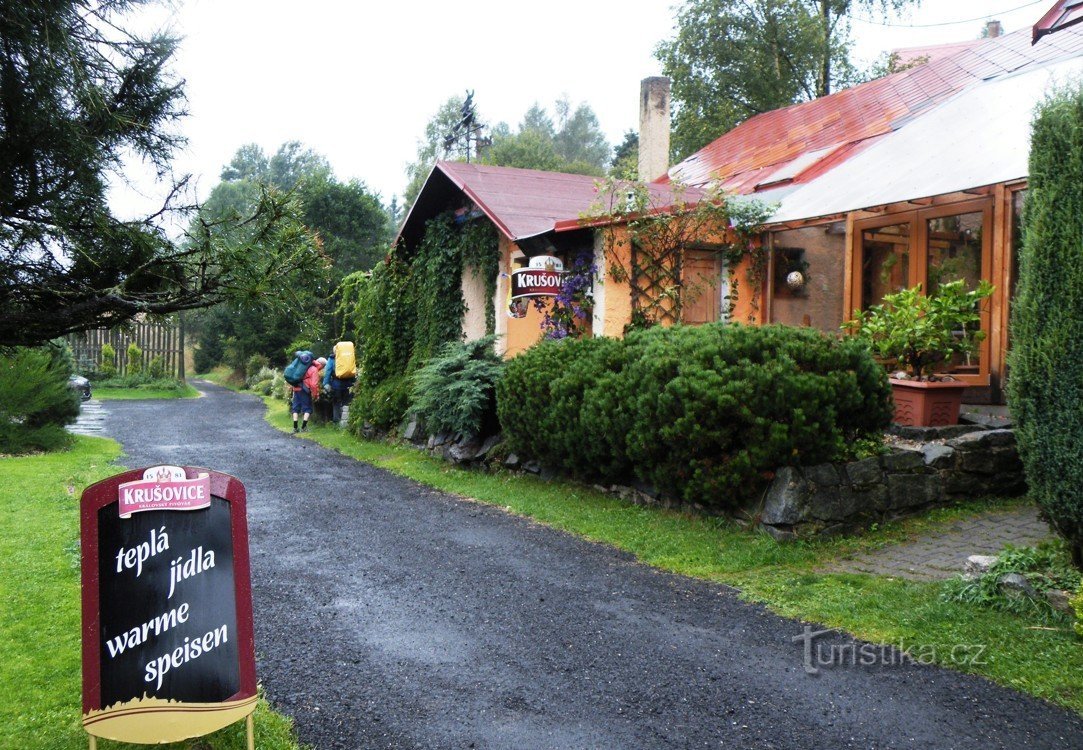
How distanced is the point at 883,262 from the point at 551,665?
8.70 meters

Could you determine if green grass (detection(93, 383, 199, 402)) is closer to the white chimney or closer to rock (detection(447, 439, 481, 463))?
the white chimney

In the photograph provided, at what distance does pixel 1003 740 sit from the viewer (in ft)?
11.3

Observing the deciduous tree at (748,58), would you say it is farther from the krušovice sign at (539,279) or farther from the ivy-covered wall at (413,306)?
the krušovice sign at (539,279)

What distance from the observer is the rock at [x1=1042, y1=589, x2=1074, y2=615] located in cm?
469

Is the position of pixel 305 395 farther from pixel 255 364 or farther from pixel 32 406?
pixel 255 364

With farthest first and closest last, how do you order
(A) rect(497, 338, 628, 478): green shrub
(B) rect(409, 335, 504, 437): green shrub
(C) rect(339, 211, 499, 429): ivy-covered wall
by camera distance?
(C) rect(339, 211, 499, 429): ivy-covered wall, (B) rect(409, 335, 504, 437): green shrub, (A) rect(497, 338, 628, 478): green shrub

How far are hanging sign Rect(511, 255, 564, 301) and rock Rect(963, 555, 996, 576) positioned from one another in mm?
6836

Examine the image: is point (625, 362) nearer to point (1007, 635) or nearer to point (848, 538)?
point (848, 538)

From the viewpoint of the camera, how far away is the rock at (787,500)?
21.6 ft

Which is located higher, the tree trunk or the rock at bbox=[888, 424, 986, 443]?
the tree trunk

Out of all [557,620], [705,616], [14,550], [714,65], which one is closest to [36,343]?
[557,620]

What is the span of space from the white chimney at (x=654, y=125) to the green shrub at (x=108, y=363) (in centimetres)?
1983

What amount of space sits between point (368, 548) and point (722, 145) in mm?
13778

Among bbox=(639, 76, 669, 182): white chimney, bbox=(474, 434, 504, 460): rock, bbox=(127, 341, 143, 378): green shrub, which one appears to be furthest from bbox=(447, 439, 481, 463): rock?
bbox=(127, 341, 143, 378): green shrub
